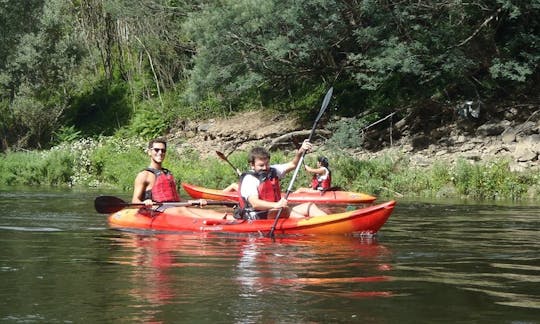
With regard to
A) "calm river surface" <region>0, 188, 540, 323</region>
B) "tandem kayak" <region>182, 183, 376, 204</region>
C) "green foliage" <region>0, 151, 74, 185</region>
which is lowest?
"calm river surface" <region>0, 188, 540, 323</region>

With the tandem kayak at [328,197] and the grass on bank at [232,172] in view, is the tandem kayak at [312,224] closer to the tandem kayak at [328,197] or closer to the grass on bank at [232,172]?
the tandem kayak at [328,197]

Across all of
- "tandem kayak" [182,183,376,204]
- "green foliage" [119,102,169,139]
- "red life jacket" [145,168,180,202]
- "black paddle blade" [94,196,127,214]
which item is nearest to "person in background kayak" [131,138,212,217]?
"red life jacket" [145,168,180,202]

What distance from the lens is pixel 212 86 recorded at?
2288 centimetres

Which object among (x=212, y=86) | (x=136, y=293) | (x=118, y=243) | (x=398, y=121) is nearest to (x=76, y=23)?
(x=212, y=86)

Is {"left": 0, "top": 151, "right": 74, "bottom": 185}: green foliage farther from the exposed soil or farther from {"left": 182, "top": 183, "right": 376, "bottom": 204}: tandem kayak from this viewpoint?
{"left": 182, "top": 183, "right": 376, "bottom": 204}: tandem kayak

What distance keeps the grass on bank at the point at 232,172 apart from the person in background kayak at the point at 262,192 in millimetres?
7947

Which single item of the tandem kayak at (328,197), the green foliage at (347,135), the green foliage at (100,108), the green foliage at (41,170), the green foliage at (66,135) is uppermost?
the green foliage at (100,108)

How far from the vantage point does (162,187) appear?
33.3ft

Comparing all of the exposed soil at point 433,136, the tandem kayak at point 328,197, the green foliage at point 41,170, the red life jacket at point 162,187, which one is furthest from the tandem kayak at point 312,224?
the green foliage at point 41,170

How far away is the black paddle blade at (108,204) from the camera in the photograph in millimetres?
10852

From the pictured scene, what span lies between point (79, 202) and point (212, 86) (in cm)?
802

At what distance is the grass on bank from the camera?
17.0m

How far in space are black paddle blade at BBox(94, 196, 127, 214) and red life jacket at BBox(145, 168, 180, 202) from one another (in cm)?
80

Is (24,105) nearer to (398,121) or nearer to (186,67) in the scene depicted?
(186,67)
